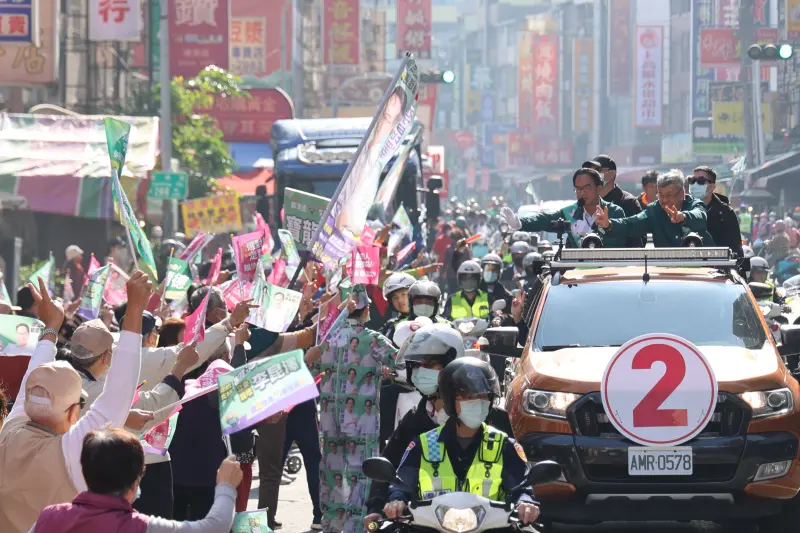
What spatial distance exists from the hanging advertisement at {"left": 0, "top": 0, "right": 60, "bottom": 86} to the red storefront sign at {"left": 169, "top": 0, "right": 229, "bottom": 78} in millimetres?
13736

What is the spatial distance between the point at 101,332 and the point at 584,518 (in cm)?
311

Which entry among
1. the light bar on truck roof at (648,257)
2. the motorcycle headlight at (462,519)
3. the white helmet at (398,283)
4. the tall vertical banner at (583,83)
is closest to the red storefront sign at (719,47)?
the tall vertical banner at (583,83)

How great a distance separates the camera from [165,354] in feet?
27.6

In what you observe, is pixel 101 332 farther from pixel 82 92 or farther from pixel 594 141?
pixel 594 141

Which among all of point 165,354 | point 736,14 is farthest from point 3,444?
point 736,14

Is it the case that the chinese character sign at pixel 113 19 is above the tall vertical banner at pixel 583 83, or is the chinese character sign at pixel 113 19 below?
below

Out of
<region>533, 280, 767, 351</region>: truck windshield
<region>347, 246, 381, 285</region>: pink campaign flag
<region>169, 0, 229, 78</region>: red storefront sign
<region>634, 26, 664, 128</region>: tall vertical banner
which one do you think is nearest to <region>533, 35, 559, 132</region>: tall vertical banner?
<region>634, 26, 664, 128</region>: tall vertical banner

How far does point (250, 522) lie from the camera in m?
5.95

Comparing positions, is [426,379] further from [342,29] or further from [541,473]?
[342,29]

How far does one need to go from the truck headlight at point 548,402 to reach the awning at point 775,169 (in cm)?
4272

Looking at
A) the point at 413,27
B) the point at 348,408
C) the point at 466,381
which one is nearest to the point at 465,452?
the point at 466,381

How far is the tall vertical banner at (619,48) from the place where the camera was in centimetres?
11756

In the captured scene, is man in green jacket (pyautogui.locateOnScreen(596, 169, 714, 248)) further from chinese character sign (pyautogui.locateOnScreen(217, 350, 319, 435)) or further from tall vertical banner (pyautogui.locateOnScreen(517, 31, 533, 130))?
tall vertical banner (pyautogui.locateOnScreen(517, 31, 533, 130))

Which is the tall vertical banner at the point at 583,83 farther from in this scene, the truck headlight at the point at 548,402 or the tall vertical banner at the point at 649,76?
the truck headlight at the point at 548,402
